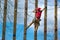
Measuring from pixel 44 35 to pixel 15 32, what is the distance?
1.36 m

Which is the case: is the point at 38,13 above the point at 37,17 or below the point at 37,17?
above

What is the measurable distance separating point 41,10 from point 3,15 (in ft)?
6.43

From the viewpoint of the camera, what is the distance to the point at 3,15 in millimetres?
11133

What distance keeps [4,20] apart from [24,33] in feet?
3.82

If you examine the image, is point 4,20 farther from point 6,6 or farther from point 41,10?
point 41,10

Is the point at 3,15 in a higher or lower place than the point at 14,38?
higher

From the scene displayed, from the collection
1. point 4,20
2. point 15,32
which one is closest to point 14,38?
point 15,32

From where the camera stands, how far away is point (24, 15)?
36.3 feet

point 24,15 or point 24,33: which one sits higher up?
point 24,15

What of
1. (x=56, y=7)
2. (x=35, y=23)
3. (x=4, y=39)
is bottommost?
(x=4, y=39)

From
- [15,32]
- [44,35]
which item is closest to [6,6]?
[15,32]

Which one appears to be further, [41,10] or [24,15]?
[24,15]

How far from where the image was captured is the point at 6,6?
1120cm

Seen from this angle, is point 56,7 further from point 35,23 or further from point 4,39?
point 4,39
